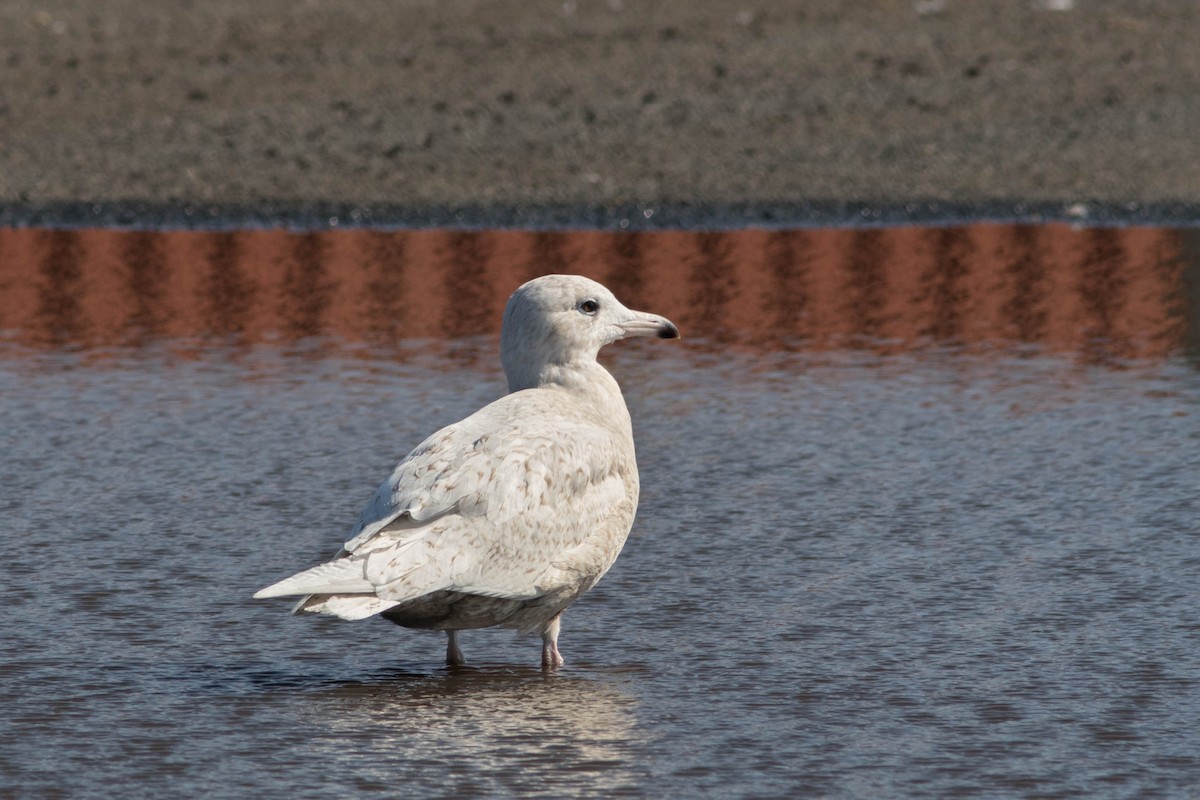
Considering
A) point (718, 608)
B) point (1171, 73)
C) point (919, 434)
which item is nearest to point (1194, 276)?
point (919, 434)

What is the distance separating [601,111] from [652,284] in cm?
600

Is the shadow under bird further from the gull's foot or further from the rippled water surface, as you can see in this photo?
the rippled water surface

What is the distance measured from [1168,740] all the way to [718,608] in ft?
7.09

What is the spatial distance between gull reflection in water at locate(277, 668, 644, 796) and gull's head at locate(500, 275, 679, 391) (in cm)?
131

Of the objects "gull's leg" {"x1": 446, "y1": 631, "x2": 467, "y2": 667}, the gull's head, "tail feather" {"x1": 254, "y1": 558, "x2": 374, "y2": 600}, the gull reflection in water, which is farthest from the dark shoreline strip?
"tail feather" {"x1": 254, "y1": 558, "x2": 374, "y2": 600}

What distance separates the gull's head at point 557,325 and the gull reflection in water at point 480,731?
131 centimetres

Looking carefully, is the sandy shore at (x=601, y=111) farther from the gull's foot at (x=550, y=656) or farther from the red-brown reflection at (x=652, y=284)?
the gull's foot at (x=550, y=656)

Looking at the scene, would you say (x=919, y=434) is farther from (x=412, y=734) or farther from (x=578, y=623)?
(x=412, y=734)

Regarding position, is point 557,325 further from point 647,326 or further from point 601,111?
point 601,111

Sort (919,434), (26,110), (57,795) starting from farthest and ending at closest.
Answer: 1. (26,110)
2. (919,434)
3. (57,795)

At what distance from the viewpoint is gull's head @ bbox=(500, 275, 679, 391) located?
7898mm

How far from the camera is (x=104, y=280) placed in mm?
16406

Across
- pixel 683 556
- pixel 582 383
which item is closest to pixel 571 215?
pixel 683 556

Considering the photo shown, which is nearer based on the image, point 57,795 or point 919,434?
point 57,795
